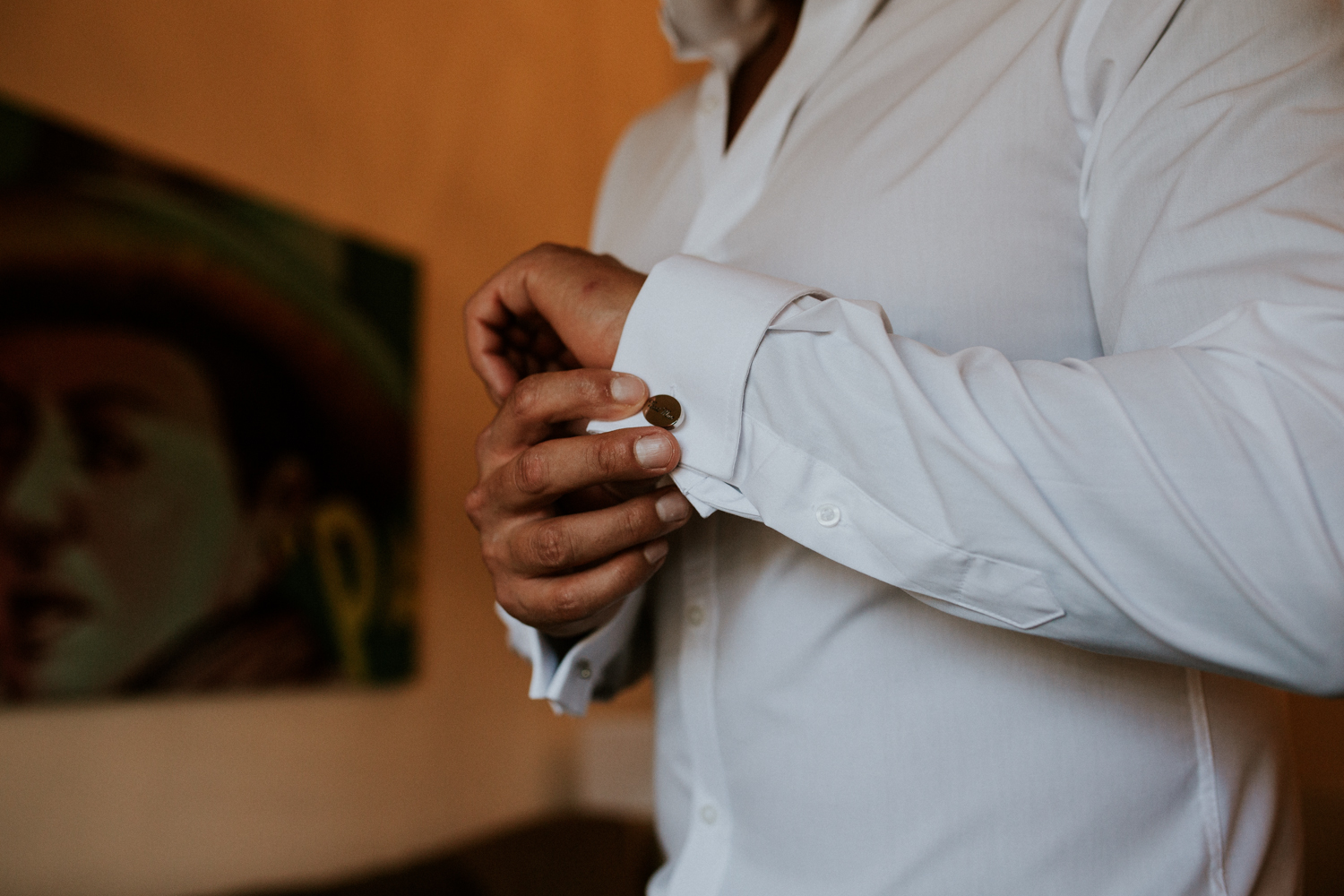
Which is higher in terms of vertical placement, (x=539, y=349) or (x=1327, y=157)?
(x=1327, y=157)

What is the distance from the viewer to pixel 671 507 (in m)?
0.57

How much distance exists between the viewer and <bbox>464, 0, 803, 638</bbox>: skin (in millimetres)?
547

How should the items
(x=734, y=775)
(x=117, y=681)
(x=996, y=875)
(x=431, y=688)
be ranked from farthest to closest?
(x=431, y=688) < (x=117, y=681) < (x=734, y=775) < (x=996, y=875)

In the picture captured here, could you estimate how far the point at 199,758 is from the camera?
1.69 m

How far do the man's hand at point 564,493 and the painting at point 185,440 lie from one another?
1.23 meters

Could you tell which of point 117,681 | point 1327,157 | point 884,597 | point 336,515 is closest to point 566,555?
point 884,597

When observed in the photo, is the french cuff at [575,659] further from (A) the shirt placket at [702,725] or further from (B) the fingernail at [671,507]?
(B) the fingernail at [671,507]

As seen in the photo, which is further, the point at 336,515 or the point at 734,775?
the point at 336,515

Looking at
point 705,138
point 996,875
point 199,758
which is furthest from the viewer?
point 199,758

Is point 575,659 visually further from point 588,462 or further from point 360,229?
point 360,229

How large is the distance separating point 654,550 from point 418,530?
172 centimetres

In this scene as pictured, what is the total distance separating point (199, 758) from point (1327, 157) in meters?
1.89

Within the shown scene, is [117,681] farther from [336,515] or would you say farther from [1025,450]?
[1025,450]

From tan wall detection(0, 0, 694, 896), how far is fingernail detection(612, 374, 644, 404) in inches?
57.1
